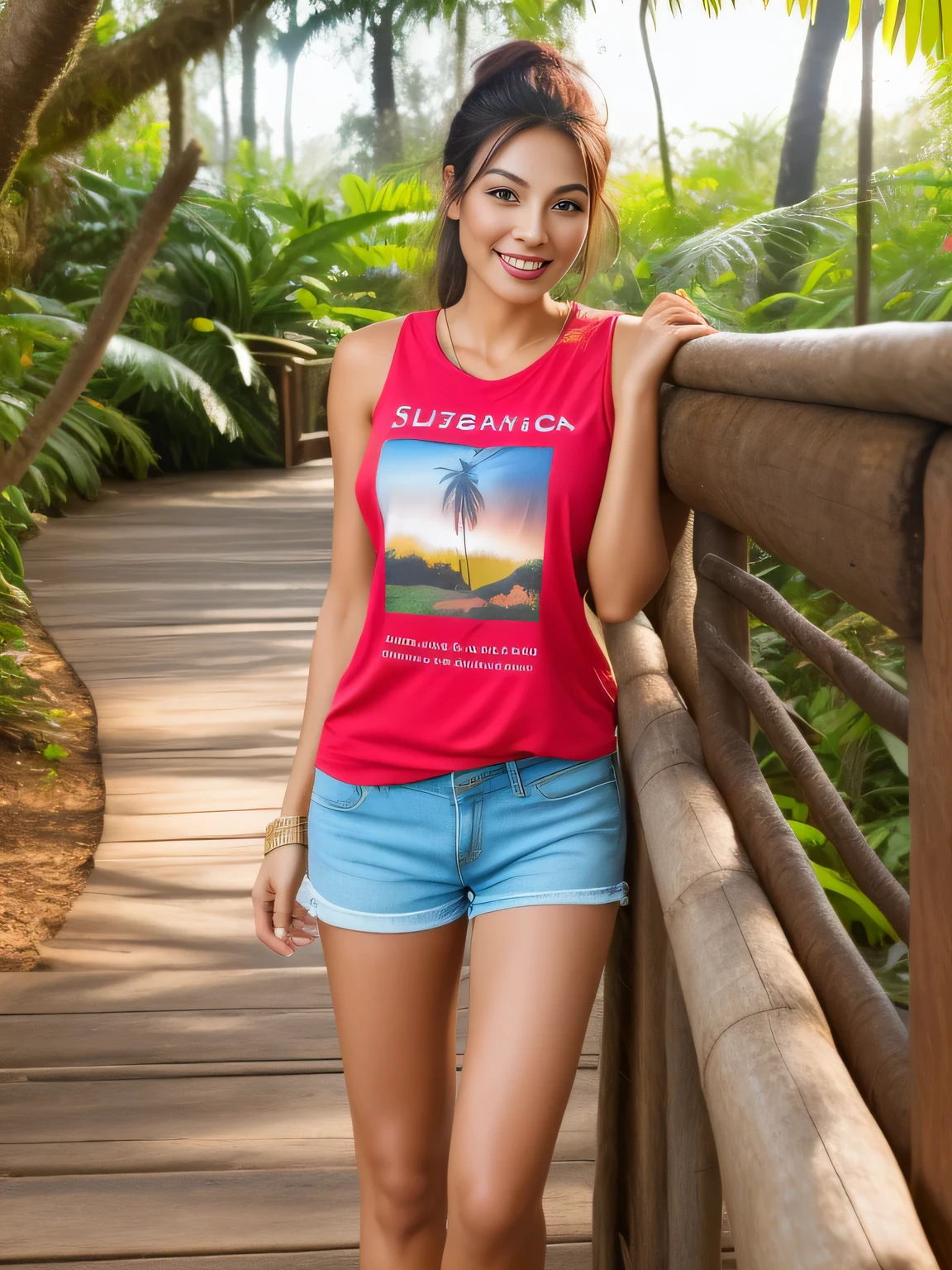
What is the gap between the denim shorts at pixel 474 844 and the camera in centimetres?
105

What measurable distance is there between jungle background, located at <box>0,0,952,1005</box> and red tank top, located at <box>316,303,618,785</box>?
0.90 ft

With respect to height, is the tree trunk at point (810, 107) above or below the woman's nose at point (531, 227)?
above

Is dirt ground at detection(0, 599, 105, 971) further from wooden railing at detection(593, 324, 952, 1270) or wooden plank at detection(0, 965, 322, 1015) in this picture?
wooden railing at detection(593, 324, 952, 1270)

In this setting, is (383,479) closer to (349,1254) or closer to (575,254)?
(575,254)

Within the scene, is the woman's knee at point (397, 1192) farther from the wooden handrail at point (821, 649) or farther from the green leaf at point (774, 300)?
the green leaf at point (774, 300)

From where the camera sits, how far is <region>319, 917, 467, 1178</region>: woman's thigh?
3.60 feet

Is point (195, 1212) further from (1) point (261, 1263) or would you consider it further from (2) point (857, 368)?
(2) point (857, 368)

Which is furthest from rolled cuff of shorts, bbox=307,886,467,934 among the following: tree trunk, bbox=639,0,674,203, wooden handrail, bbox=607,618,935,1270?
tree trunk, bbox=639,0,674,203

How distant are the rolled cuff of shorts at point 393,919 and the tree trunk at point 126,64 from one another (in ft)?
4.89

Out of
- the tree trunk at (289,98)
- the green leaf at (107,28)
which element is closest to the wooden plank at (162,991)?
the green leaf at (107,28)

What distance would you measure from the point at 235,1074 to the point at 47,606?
3.42 m

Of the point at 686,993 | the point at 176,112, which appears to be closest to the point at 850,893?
the point at 686,993

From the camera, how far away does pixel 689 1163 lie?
3.44 ft

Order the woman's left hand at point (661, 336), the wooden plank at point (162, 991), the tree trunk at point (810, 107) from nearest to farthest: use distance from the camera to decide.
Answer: the woman's left hand at point (661, 336) < the wooden plank at point (162, 991) < the tree trunk at point (810, 107)
